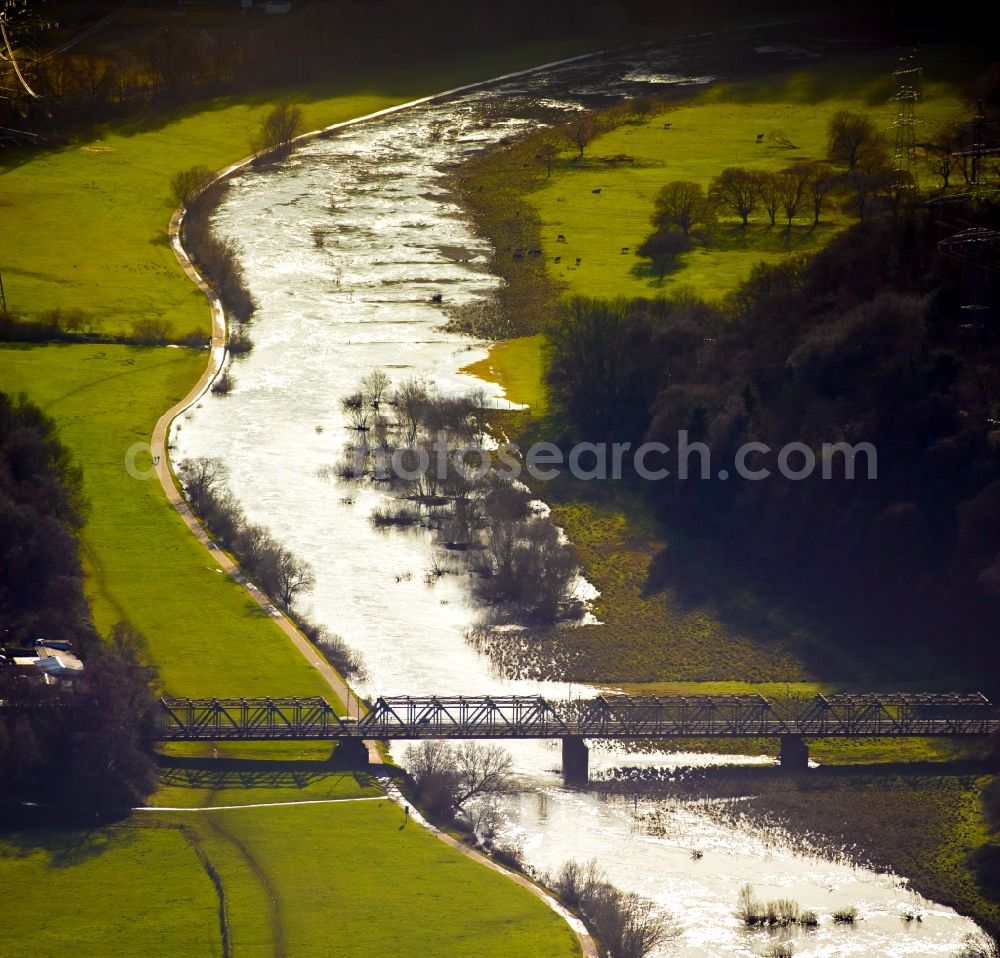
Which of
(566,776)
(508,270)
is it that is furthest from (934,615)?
(508,270)

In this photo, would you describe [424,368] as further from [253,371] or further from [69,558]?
[69,558]

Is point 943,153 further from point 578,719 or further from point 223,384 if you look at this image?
point 578,719

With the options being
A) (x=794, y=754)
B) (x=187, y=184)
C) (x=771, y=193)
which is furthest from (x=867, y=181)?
(x=794, y=754)

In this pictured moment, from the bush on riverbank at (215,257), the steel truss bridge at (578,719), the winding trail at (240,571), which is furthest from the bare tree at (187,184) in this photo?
the steel truss bridge at (578,719)

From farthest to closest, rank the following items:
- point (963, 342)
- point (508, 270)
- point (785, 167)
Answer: point (785, 167), point (508, 270), point (963, 342)

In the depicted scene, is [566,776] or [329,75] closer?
[566,776]

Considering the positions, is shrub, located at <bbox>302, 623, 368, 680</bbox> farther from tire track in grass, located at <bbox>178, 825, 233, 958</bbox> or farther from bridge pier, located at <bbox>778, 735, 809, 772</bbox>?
bridge pier, located at <bbox>778, 735, 809, 772</bbox>

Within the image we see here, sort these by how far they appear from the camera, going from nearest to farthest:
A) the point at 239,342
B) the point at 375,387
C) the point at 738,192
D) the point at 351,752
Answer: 1. the point at 351,752
2. the point at 375,387
3. the point at 239,342
4. the point at 738,192
